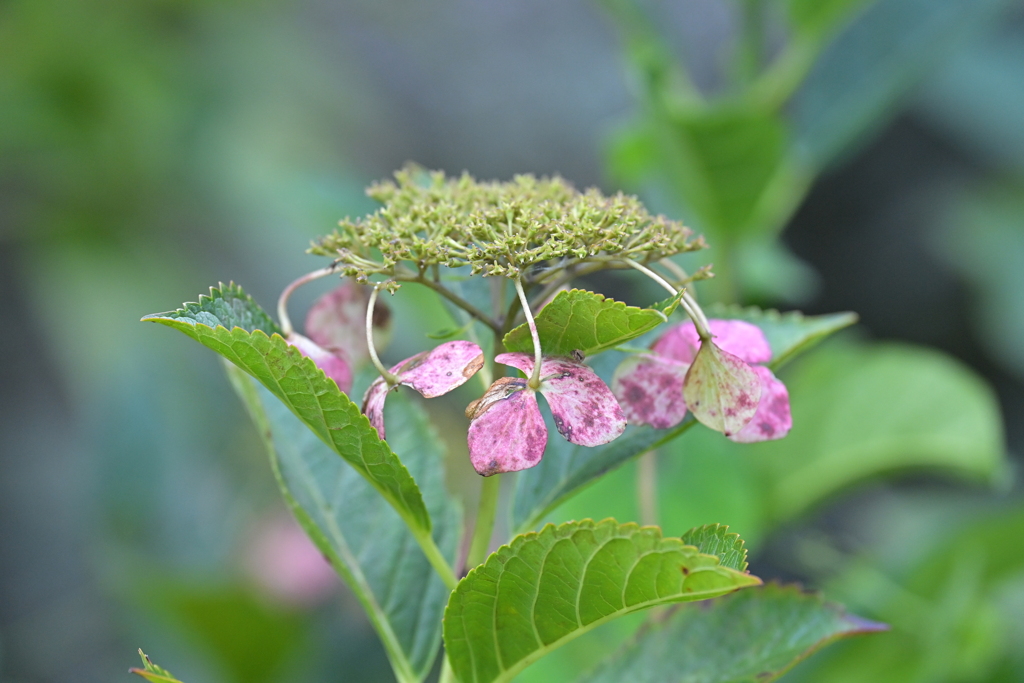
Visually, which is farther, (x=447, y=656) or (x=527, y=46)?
(x=527, y=46)

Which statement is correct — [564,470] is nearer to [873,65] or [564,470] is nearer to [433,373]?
[433,373]

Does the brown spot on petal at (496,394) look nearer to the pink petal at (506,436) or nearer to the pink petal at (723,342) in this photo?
the pink petal at (506,436)

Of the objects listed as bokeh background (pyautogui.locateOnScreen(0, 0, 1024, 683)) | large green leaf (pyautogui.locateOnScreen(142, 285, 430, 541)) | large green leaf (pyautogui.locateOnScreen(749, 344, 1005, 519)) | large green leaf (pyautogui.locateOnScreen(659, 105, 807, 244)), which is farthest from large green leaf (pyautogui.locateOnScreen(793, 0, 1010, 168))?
large green leaf (pyautogui.locateOnScreen(142, 285, 430, 541))

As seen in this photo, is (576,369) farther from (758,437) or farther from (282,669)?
(282,669)

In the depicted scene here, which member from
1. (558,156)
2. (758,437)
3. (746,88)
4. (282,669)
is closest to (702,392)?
(758,437)

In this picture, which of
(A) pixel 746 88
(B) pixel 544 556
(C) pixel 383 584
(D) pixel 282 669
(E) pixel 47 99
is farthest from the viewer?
(E) pixel 47 99

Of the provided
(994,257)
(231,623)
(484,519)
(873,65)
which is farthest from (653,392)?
(994,257)

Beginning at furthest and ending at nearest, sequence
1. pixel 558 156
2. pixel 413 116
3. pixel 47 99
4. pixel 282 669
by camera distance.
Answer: pixel 413 116
pixel 558 156
pixel 47 99
pixel 282 669
